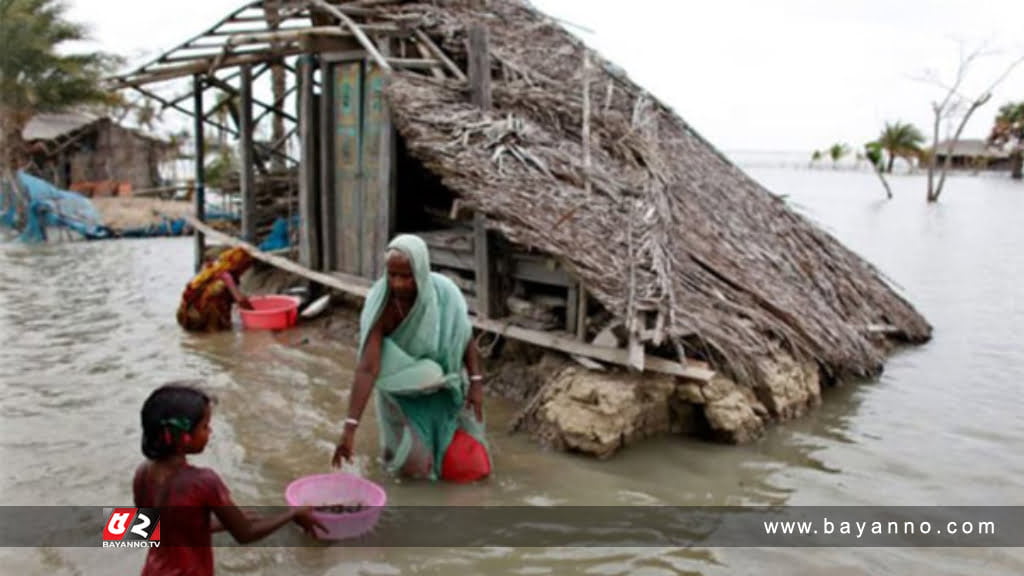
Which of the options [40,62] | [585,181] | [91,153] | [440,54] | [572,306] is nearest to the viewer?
[572,306]

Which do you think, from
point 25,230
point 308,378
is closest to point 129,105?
point 25,230

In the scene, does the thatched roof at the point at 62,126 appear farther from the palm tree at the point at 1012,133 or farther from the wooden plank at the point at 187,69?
the palm tree at the point at 1012,133

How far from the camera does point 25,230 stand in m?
16.0

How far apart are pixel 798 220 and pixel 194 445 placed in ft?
23.3

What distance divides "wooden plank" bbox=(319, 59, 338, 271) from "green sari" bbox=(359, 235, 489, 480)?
157 inches

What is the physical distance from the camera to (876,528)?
4.02 meters

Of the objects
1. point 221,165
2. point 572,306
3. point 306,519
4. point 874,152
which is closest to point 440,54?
point 572,306

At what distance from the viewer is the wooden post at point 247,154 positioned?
880 centimetres

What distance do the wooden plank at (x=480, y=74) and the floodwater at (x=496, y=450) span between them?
2.63 m

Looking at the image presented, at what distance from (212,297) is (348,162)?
2.09 m

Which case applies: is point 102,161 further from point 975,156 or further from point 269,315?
point 975,156

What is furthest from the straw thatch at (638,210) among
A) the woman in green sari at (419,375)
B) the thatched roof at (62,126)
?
the thatched roof at (62,126)

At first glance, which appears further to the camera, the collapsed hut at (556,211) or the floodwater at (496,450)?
the collapsed hut at (556,211)

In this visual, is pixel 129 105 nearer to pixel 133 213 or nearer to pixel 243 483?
pixel 133 213
